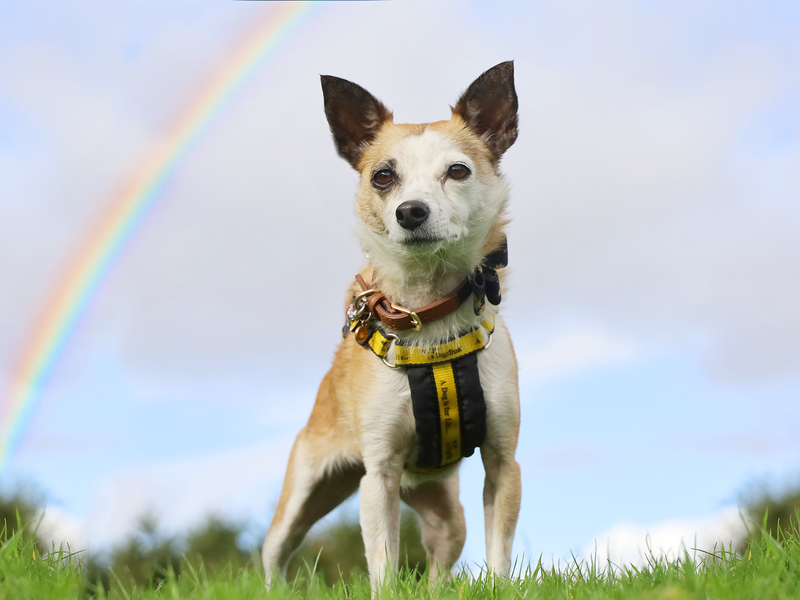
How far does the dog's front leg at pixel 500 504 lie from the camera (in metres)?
4.35

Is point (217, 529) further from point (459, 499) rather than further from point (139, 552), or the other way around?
point (459, 499)

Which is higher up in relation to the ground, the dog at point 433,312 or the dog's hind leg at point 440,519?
the dog at point 433,312

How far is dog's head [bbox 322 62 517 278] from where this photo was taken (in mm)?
4172

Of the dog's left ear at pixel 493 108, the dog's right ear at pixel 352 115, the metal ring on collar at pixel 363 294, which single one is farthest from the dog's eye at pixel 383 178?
the dog's left ear at pixel 493 108

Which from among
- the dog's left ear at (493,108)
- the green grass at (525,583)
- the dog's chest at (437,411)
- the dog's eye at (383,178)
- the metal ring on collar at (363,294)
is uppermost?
the dog's left ear at (493,108)

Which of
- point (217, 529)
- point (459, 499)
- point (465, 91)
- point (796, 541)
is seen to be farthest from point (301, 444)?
point (217, 529)

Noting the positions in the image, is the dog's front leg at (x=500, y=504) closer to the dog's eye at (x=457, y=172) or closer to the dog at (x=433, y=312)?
the dog at (x=433, y=312)

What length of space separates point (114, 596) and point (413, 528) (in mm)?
7445

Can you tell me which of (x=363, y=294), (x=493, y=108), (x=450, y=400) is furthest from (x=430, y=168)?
(x=450, y=400)

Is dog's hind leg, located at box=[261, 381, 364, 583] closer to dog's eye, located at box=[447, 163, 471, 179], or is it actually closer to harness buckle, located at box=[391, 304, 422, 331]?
harness buckle, located at box=[391, 304, 422, 331]

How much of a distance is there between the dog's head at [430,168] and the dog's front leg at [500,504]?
1.30 metres

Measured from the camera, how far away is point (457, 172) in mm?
4457

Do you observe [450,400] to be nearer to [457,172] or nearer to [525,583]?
[525,583]

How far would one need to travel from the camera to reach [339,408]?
5.32 m
